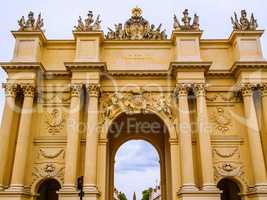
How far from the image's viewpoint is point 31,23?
64.3 ft

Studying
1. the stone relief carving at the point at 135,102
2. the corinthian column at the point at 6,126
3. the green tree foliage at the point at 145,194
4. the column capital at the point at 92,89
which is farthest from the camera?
the green tree foliage at the point at 145,194

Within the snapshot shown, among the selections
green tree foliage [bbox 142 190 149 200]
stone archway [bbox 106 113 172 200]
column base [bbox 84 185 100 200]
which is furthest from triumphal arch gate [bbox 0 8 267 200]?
green tree foliage [bbox 142 190 149 200]

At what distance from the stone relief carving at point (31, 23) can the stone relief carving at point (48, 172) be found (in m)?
8.25

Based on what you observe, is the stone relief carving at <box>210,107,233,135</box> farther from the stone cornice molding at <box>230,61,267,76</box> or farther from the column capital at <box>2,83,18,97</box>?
the column capital at <box>2,83,18,97</box>

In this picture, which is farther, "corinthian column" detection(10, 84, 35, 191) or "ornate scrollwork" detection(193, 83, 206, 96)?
"ornate scrollwork" detection(193, 83, 206, 96)

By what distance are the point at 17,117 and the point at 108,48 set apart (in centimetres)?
684

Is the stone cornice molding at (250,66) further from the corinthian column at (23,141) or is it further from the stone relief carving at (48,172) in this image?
the corinthian column at (23,141)

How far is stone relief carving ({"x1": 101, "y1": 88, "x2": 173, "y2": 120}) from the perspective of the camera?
18469mm

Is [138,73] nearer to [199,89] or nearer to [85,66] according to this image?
[85,66]

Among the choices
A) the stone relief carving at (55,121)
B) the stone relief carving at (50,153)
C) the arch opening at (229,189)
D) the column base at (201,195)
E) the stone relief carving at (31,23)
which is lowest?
the column base at (201,195)

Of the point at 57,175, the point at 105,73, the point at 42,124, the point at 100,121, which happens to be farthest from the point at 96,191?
the point at 105,73

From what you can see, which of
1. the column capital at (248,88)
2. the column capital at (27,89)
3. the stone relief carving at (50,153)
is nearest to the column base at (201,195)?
the column capital at (248,88)

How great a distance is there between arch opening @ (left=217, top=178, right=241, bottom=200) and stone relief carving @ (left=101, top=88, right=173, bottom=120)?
5.34 m

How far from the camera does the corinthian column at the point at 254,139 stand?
16250mm
